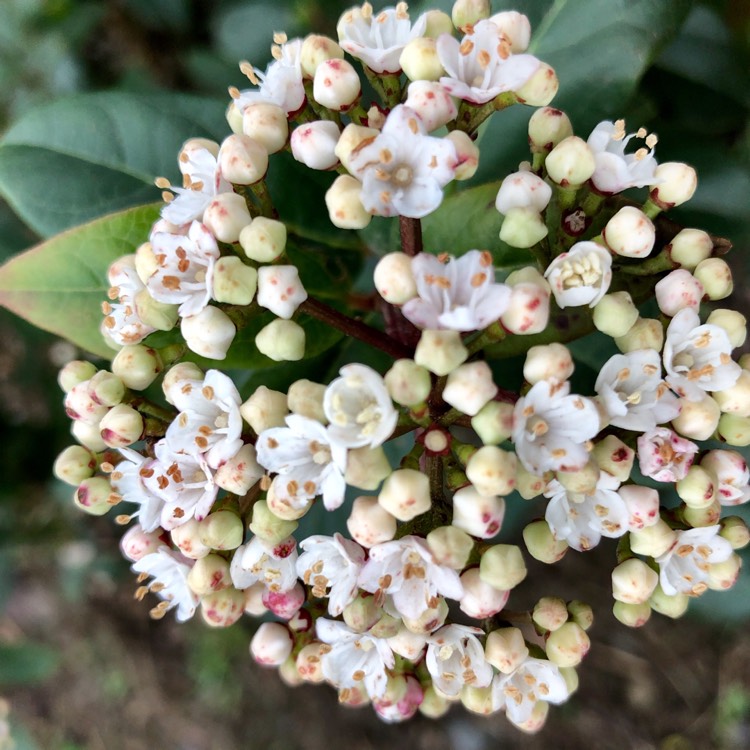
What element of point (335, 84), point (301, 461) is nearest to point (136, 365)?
point (301, 461)

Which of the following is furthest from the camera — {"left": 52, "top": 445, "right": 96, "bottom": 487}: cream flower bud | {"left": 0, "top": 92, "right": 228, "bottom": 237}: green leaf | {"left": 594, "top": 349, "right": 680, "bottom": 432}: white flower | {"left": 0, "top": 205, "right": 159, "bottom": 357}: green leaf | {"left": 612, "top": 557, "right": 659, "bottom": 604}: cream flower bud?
{"left": 0, "top": 92, "right": 228, "bottom": 237}: green leaf

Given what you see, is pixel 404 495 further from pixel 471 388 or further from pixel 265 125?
pixel 265 125

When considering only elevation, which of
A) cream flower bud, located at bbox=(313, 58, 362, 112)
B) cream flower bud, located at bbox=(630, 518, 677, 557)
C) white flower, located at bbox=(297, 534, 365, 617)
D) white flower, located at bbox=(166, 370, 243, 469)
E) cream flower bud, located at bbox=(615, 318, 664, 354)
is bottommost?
white flower, located at bbox=(297, 534, 365, 617)

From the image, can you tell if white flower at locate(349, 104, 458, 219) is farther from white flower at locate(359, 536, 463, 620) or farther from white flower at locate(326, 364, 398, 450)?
white flower at locate(359, 536, 463, 620)

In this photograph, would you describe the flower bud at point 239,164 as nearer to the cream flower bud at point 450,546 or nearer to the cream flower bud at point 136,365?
the cream flower bud at point 136,365

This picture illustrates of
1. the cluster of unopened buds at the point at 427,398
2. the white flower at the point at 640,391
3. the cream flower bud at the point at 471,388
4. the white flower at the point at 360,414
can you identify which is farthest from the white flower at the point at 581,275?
the white flower at the point at 360,414

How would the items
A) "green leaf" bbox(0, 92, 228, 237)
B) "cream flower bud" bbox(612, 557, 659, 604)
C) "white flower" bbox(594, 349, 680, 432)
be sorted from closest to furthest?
"white flower" bbox(594, 349, 680, 432) < "cream flower bud" bbox(612, 557, 659, 604) < "green leaf" bbox(0, 92, 228, 237)

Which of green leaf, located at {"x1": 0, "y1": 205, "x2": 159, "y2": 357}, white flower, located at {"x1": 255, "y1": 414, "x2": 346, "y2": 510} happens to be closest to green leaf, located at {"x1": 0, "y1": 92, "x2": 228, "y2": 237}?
green leaf, located at {"x1": 0, "y1": 205, "x2": 159, "y2": 357}
